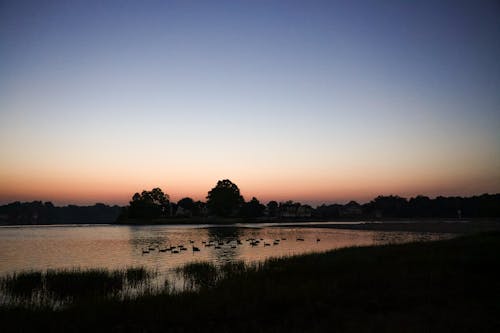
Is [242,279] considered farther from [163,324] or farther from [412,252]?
[412,252]

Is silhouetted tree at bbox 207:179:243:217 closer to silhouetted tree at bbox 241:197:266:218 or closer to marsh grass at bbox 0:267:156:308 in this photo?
silhouetted tree at bbox 241:197:266:218

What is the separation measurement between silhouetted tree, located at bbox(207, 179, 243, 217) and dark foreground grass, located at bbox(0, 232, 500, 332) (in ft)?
420

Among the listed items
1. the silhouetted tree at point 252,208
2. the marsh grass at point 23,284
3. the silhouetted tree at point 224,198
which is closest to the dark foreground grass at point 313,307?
the marsh grass at point 23,284

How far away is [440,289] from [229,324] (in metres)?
9.65

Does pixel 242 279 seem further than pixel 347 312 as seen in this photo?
Yes

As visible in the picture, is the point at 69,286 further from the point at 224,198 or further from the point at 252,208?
the point at 252,208

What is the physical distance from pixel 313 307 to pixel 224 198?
441ft

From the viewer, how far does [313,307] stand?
1329 centimetres

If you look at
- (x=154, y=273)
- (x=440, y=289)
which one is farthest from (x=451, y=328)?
(x=154, y=273)

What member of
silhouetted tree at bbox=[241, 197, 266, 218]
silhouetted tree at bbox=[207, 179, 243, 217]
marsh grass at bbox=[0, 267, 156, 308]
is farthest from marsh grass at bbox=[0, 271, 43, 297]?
silhouetted tree at bbox=[241, 197, 266, 218]

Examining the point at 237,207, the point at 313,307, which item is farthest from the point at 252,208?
the point at 313,307

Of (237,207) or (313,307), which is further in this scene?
(237,207)

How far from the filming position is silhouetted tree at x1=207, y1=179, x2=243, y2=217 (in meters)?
148

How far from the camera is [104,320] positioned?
40.1ft
